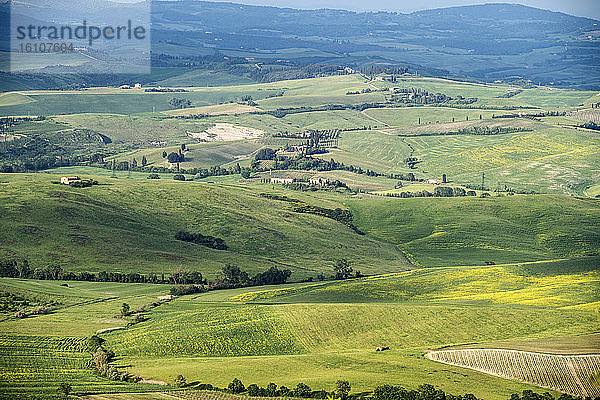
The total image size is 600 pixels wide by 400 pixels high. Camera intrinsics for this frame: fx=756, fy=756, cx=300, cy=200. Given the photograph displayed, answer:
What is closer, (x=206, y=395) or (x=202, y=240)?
(x=206, y=395)

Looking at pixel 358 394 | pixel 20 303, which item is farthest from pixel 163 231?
pixel 358 394

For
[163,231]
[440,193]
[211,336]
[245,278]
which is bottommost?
[245,278]

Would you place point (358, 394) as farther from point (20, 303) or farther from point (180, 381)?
point (20, 303)

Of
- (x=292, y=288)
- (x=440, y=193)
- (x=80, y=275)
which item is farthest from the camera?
(x=440, y=193)

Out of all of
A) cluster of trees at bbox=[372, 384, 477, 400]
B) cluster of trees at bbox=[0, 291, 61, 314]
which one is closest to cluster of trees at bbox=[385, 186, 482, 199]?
cluster of trees at bbox=[0, 291, 61, 314]

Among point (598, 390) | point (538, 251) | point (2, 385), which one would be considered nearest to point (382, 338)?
point (598, 390)

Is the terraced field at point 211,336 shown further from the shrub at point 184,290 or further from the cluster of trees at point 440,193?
the cluster of trees at point 440,193
